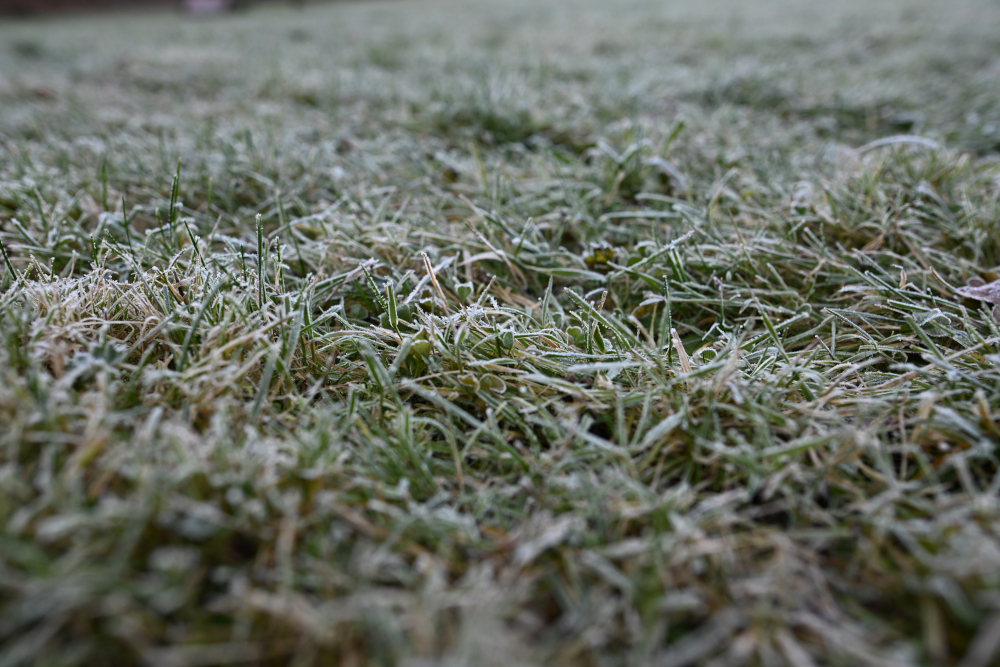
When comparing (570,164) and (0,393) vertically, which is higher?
(570,164)

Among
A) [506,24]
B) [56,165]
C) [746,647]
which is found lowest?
[746,647]

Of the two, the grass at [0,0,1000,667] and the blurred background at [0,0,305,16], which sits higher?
the blurred background at [0,0,305,16]

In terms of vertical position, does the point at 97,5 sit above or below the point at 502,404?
above

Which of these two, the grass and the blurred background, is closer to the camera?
the grass

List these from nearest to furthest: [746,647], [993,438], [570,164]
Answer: [746,647] < [993,438] < [570,164]

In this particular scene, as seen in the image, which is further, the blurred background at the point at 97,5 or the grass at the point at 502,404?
the blurred background at the point at 97,5

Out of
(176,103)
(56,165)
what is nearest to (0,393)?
(56,165)

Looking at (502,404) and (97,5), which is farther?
(97,5)

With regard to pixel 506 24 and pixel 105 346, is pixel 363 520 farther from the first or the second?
pixel 506 24
